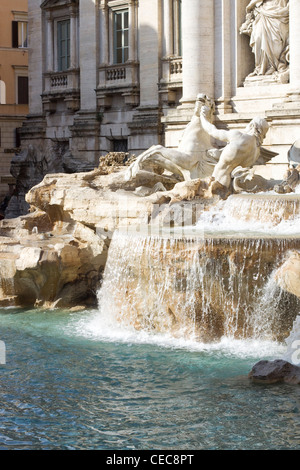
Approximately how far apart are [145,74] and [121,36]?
1.93 meters

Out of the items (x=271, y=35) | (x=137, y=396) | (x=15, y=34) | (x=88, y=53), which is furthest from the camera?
(x=15, y=34)

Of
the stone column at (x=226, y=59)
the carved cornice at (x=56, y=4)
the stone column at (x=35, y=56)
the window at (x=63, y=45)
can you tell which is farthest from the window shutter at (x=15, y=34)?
the stone column at (x=226, y=59)

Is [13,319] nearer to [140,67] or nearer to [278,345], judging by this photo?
[278,345]

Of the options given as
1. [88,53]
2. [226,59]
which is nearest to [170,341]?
[226,59]

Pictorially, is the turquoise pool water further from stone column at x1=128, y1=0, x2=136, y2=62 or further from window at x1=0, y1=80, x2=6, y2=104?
window at x1=0, y1=80, x2=6, y2=104

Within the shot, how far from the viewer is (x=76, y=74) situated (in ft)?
80.5

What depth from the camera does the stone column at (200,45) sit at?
61.6ft

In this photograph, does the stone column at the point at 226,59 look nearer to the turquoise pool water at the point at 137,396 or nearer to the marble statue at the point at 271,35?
the marble statue at the point at 271,35

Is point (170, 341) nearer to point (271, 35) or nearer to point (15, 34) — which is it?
point (271, 35)

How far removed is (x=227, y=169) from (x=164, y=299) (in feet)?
11.9

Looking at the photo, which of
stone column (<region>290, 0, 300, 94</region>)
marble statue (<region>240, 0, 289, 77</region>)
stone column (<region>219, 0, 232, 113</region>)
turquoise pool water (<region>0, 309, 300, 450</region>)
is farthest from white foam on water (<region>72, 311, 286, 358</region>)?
marble statue (<region>240, 0, 289, 77</region>)

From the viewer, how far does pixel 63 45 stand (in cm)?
2530

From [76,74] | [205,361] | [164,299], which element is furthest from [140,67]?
[205,361]

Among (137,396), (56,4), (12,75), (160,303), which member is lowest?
(137,396)
